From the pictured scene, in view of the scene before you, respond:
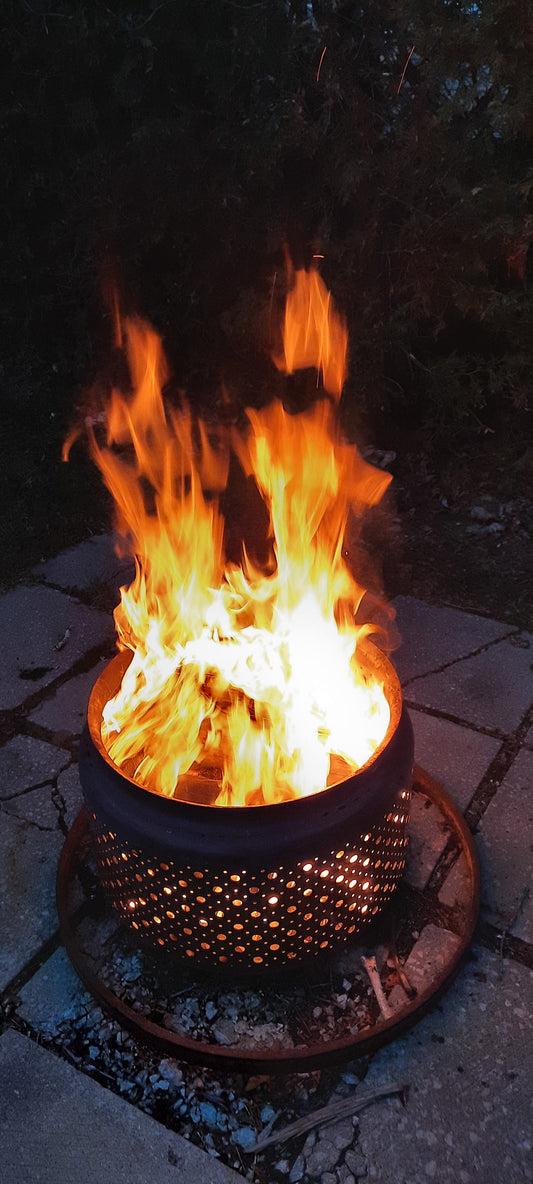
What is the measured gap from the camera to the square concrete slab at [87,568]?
3944mm

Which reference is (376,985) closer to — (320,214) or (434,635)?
(434,635)

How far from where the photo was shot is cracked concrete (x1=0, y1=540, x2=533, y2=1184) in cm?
184

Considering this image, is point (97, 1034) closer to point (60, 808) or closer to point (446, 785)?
point (60, 808)

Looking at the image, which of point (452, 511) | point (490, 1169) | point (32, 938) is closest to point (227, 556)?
point (452, 511)

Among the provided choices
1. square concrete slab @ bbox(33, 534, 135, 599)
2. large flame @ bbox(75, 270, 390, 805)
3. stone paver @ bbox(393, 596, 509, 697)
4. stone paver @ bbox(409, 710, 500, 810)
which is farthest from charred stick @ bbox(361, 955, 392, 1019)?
square concrete slab @ bbox(33, 534, 135, 599)

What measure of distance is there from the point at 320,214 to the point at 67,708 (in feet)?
10.2

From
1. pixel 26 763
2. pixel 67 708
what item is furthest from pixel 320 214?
pixel 26 763

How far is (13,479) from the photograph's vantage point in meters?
4.82

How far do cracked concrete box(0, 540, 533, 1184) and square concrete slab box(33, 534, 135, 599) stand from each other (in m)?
0.02

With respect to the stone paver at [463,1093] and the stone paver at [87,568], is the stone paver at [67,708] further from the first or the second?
the stone paver at [463,1093]

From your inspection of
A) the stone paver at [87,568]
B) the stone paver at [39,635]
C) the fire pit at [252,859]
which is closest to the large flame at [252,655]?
the fire pit at [252,859]

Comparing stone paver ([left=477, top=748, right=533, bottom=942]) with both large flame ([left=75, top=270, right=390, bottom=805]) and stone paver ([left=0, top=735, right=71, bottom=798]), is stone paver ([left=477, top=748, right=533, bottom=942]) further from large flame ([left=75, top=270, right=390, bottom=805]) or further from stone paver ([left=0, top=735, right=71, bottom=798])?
stone paver ([left=0, top=735, right=71, bottom=798])

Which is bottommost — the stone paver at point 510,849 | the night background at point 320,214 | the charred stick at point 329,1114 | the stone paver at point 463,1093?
the charred stick at point 329,1114

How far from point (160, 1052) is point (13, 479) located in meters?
3.56
